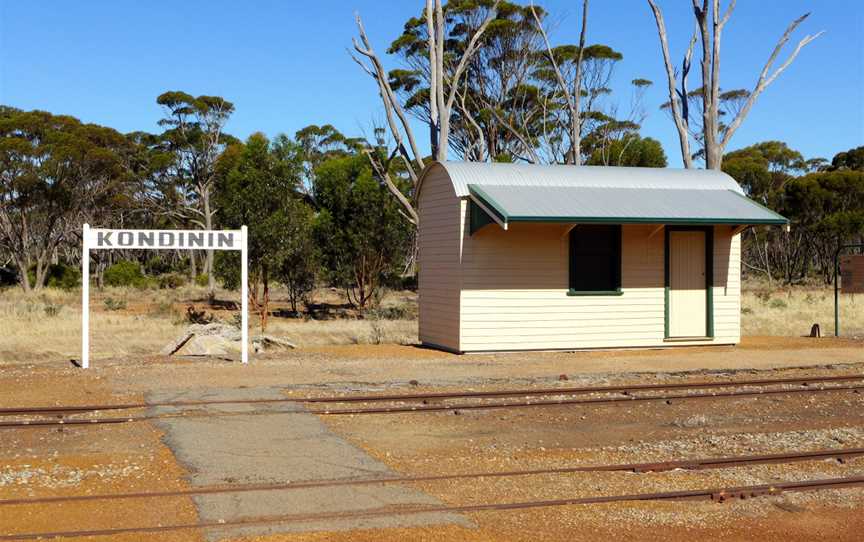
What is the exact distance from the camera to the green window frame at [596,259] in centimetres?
1906

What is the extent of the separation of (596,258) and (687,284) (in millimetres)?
2161

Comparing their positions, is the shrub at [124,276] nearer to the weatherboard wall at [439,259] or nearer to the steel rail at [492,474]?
the weatherboard wall at [439,259]

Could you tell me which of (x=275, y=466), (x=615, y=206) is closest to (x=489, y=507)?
(x=275, y=466)

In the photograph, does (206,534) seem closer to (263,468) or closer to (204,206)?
(263,468)

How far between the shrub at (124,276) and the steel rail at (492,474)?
43305mm

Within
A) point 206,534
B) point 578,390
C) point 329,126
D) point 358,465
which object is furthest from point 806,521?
point 329,126

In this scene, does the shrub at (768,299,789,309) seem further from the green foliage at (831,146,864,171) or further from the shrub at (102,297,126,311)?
the green foliage at (831,146,864,171)

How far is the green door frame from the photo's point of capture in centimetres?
1962

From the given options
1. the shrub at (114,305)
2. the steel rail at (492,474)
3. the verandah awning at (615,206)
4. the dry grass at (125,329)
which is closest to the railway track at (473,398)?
the steel rail at (492,474)

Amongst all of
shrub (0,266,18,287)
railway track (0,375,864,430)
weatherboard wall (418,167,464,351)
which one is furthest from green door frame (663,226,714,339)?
shrub (0,266,18,287)

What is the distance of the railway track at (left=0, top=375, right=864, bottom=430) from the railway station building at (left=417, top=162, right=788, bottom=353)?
4.56m

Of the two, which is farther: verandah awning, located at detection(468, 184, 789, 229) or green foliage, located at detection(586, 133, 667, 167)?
green foliage, located at detection(586, 133, 667, 167)

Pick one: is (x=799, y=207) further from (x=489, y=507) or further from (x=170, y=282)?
(x=489, y=507)

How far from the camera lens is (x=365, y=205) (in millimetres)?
32625
